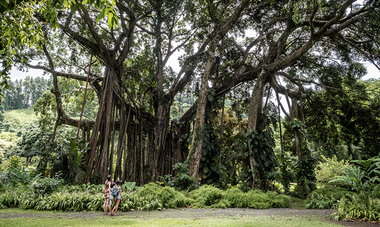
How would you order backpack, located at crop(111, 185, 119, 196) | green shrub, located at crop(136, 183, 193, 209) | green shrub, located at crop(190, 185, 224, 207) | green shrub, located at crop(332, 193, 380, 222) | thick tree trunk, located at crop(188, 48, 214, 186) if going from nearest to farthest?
green shrub, located at crop(332, 193, 380, 222), backpack, located at crop(111, 185, 119, 196), green shrub, located at crop(136, 183, 193, 209), green shrub, located at crop(190, 185, 224, 207), thick tree trunk, located at crop(188, 48, 214, 186)

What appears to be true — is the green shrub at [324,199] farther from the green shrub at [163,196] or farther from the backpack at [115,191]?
the backpack at [115,191]

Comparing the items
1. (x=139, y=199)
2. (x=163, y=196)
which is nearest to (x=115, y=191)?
(x=139, y=199)

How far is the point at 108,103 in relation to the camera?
866 centimetres

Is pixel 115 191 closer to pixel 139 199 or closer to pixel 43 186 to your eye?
pixel 139 199

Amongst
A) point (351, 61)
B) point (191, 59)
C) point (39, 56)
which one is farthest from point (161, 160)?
point (351, 61)

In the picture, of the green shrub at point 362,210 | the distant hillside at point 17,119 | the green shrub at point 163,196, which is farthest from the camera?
the distant hillside at point 17,119

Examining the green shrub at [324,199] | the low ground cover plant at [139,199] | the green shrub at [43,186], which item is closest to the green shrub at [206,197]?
the low ground cover plant at [139,199]

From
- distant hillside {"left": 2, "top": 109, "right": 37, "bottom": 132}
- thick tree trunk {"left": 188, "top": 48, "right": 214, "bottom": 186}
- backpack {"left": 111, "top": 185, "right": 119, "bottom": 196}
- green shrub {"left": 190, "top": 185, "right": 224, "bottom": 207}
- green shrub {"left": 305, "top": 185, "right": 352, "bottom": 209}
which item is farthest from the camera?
distant hillside {"left": 2, "top": 109, "right": 37, "bottom": 132}

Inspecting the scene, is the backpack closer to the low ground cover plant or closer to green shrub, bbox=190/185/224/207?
the low ground cover plant

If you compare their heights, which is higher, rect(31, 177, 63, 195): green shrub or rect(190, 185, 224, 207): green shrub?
rect(31, 177, 63, 195): green shrub

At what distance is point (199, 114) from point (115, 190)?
4.28 meters

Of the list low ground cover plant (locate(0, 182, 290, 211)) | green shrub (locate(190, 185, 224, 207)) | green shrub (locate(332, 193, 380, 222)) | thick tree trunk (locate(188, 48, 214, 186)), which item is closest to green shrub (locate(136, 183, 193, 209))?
low ground cover plant (locate(0, 182, 290, 211))

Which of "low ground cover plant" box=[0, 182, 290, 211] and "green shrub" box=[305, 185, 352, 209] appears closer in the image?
"low ground cover plant" box=[0, 182, 290, 211]

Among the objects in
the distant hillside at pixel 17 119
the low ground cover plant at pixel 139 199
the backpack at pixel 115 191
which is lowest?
the low ground cover plant at pixel 139 199
